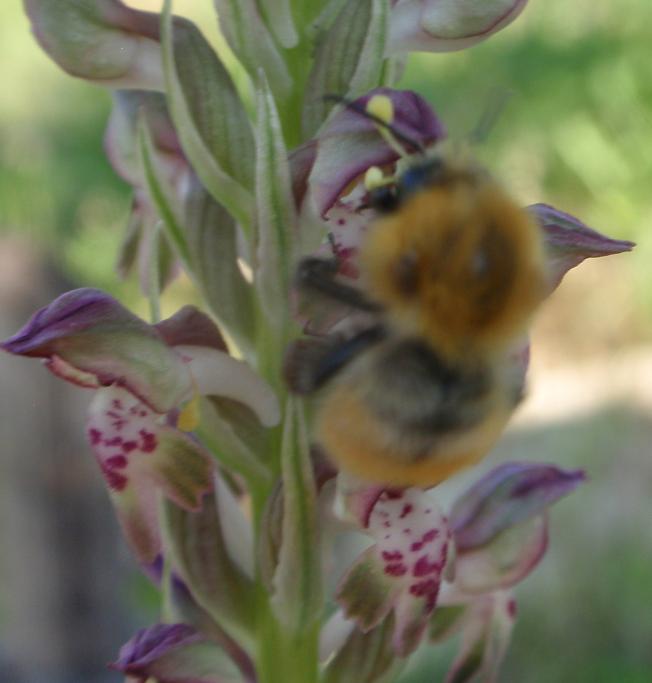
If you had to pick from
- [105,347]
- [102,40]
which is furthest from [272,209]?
[102,40]

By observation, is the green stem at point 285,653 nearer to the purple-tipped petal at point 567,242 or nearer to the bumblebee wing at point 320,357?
the bumblebee wing at point 320,357

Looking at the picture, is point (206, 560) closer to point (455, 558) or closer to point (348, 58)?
point (455, 558)

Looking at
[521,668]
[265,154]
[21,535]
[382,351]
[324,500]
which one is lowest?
[521,668]

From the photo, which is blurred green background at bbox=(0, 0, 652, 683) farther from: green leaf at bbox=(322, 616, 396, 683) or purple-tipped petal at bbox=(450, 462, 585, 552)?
green leaf at bbox=(322, 616, 396, 683)

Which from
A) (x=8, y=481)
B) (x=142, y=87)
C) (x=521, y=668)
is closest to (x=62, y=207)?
(x=8, y=481)

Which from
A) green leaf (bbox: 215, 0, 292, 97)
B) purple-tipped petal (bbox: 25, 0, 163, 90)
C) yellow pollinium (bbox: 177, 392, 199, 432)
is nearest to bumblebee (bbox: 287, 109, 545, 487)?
yellow pollinium (bbox: 177, 392, 199, 432)

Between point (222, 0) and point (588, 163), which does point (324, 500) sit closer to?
point (222, 0)
